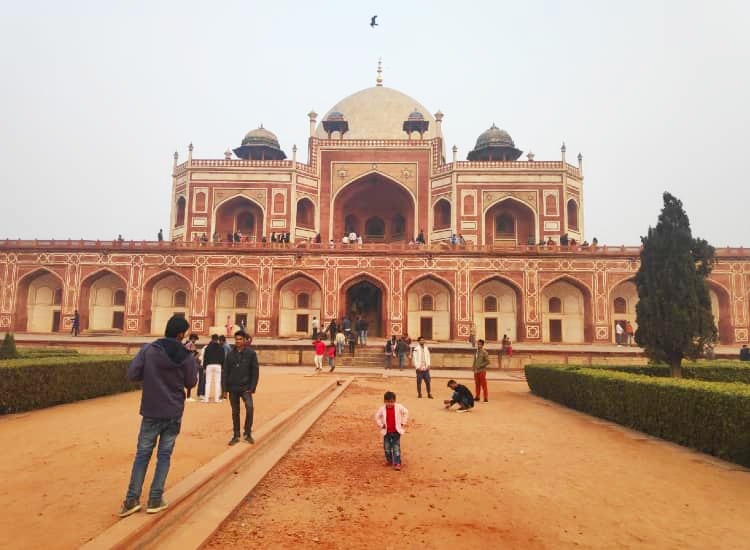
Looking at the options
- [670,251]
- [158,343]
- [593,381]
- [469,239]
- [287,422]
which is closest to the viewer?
[158,343]

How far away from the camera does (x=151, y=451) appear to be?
362 centimetres

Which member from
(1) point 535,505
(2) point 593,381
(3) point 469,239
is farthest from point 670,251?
(3) point 469,239

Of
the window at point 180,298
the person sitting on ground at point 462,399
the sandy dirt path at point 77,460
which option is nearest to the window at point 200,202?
the window at point 180,298

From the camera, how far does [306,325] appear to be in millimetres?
27406

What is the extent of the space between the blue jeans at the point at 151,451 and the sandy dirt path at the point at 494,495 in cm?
59

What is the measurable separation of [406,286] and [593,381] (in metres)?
16.9

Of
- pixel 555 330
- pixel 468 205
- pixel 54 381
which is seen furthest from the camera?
pixel 468 205

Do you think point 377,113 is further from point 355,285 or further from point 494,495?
point 494,495

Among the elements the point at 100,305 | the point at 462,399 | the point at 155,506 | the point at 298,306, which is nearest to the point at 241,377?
the point at 155,506

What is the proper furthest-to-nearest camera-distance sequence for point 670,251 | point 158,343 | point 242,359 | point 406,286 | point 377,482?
1. point 406,286
2. point 670,251
3. point 242,359
4. point 377,482
5. point 158,343

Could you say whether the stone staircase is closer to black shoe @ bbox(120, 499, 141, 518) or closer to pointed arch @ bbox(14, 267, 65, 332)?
black shoe @ bbox(120, 499, 141, 518)

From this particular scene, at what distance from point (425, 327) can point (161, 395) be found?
23.9 m

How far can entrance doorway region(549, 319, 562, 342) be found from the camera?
26.5 meters

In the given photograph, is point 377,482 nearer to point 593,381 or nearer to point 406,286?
point 593,381
